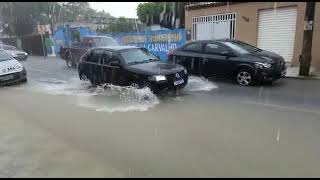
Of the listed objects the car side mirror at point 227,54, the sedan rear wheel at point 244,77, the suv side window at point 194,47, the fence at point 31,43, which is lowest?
the fence at point 31,43

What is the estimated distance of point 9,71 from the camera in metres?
12.7

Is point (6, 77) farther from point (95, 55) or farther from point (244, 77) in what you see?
point (244, 77)

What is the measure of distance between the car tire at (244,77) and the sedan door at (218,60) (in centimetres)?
30

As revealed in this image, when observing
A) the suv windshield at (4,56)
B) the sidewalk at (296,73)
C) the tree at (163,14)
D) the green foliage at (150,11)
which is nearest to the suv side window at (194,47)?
the sidewalk at (296,73)

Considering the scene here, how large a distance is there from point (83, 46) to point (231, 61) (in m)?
9.30

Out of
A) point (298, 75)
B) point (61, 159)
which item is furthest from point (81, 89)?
point (298, 75)

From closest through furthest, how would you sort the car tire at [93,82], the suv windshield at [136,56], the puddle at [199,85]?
the suv windshield at [136,56] → the puddle at [199,85] → the car tire at [93,82]

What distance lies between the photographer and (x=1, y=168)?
521 cm

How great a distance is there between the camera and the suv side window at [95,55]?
35.5 ft

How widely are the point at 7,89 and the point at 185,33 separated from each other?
30.2 feet

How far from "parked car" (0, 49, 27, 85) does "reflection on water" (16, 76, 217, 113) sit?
524 mm

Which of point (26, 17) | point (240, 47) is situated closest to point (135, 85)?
point (240, 47)

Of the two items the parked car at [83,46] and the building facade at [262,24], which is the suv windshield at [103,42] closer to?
the parked car at [83,46]

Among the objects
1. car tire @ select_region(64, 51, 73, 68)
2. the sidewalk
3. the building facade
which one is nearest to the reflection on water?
the sidewalk
